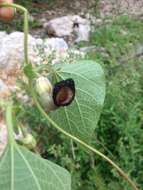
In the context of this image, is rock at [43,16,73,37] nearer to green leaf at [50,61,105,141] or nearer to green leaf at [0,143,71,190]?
green leaf at [50,61,105,141]

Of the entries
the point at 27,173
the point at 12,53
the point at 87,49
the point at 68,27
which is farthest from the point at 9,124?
the point at 68,27

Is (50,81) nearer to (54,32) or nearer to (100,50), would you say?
(100,50)

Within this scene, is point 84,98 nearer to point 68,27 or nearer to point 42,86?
point 42,86

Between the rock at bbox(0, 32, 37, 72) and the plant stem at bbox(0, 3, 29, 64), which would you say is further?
the rock at bbox(0, 32, 37, 72)

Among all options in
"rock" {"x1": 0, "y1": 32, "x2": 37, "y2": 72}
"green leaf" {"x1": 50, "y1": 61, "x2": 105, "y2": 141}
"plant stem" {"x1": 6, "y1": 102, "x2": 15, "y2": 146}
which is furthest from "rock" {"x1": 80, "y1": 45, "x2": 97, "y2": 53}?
"plant stem" {"x1": 6, "y1": 102, "x2": 15, "y2": 146}

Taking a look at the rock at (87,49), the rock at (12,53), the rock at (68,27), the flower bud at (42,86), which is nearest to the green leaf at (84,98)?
the flower bud at (42,86)

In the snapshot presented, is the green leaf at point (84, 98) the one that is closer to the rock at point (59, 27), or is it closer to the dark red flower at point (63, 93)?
the dark red flower at point (63, 93)
